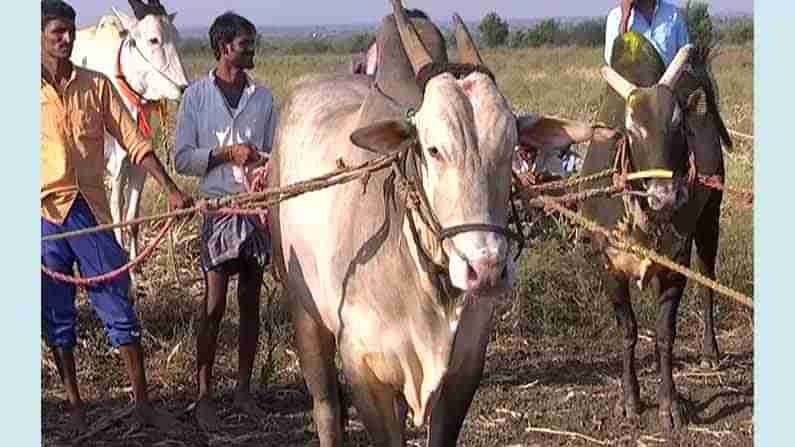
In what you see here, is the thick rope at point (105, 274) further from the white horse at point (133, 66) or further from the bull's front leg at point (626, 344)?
the white horse at point (133, 66)

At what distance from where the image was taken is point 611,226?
611 centimetres

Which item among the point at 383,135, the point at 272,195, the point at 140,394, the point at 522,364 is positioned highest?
the point at 383,135

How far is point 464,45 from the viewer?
4.07 m

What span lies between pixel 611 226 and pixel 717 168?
3.15 ft

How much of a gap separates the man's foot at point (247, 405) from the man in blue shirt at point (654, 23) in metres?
2.53

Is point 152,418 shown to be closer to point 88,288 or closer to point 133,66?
point 88,288

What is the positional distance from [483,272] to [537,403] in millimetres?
3029

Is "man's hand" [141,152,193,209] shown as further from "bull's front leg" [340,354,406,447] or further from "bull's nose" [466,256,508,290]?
"bull's nose" [466,256,508,290]

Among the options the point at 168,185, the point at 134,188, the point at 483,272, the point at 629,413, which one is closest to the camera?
the point at 483,272

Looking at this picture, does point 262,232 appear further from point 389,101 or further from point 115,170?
point 115,170

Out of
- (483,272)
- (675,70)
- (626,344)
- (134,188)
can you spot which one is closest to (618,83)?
(675,70)

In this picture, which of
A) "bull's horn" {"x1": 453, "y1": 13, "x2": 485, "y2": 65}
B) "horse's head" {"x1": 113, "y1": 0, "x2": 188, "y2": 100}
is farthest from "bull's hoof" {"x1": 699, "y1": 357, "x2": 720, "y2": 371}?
"horse's head" {"x1": 113, "y1": 0, "x2": 188, "y2": 100}

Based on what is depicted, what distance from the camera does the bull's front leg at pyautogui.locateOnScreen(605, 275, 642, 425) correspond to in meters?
6.12

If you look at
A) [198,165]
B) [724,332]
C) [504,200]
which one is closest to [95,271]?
[198,165]
